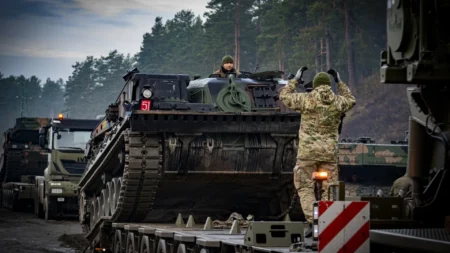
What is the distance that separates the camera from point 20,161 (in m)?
34.9

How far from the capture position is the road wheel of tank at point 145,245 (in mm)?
13820

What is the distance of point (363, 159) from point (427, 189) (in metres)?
21.5

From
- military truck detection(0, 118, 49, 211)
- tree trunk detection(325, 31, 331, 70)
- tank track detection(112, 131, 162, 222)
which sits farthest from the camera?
tree trunk detection(325, 31, 331, 70)

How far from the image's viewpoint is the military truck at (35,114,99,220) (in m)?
26.9

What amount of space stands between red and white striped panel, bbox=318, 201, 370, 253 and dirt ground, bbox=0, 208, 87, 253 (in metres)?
10.5

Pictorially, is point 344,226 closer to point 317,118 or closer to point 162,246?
point 317,118

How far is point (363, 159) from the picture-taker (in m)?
29.3

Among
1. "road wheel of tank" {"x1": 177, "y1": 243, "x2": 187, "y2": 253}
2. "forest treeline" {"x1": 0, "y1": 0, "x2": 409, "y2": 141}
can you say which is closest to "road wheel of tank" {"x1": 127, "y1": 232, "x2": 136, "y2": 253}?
"road wheel of tank" {"x1": 177, "y1": 243, "x2": 187, "y2": 253}

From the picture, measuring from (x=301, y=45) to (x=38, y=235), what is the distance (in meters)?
33.6

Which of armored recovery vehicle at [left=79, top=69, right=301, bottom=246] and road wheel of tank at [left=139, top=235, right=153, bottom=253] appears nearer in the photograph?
road wheel of tank at [left=139, top=235, right=153, bottom=253]

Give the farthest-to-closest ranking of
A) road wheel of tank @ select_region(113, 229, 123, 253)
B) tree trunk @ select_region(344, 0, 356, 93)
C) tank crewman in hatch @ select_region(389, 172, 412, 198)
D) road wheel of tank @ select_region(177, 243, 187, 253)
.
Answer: tree trunk @ select_region(344, 0, 356, 93) < road wheel of tank @ select_region(113, 229, 123, 253) < road wheel of tank @ select_region(177, 243, 187, 253) < tank crewman in hatch @ select_region(389, 172, 412, 198)

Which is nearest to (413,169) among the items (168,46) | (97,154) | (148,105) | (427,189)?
(427,189)

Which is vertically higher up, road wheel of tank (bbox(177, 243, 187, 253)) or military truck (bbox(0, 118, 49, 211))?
military truck (bbox(0, 118, 49, 211))

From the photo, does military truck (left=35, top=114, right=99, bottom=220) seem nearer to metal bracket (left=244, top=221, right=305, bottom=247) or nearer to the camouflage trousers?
the camouflage trousers
